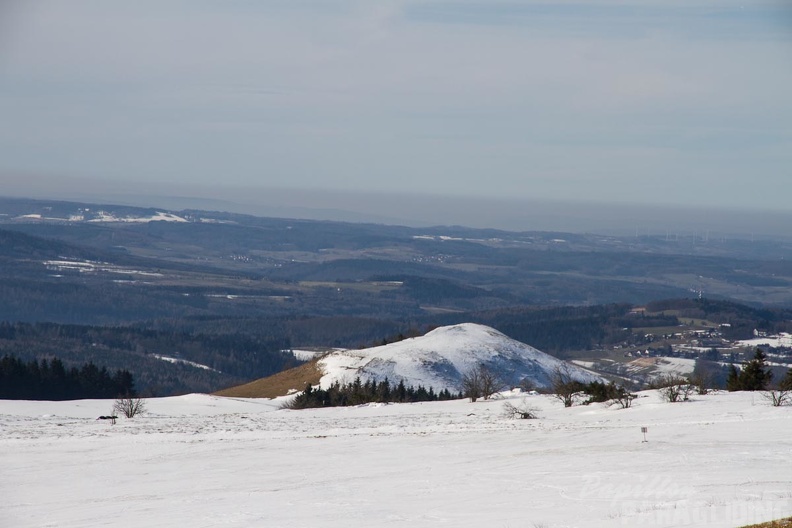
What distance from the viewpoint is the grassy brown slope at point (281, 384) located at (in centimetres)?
8400

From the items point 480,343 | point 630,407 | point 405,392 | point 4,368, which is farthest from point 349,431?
point 480,343

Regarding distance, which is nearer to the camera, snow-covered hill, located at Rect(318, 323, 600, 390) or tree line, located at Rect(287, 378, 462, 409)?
tree line, located at Rect(287, 378, 462, 409)

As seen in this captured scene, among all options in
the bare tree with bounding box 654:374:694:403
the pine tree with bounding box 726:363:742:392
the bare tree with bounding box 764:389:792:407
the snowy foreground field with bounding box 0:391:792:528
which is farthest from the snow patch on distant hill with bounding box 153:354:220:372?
the bare tree with bounding box 764:389:792:407

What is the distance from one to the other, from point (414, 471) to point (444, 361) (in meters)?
62.9

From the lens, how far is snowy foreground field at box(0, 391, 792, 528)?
2214cm

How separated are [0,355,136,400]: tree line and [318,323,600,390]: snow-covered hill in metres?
18.5

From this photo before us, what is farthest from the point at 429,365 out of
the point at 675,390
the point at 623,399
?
the point at 623,399

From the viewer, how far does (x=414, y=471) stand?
29047 millimetres

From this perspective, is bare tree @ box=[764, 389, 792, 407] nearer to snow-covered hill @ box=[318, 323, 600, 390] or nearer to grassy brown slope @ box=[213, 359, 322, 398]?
snow-covered hill @ box=[318, 323, 600, 390]

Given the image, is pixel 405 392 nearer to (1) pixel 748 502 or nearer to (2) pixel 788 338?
(1) pixel 748 502

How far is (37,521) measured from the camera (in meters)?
22.8

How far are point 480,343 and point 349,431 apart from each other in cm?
5924

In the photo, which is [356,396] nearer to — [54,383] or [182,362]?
[54,383]

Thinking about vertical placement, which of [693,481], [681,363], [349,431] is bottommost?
[681,363]
